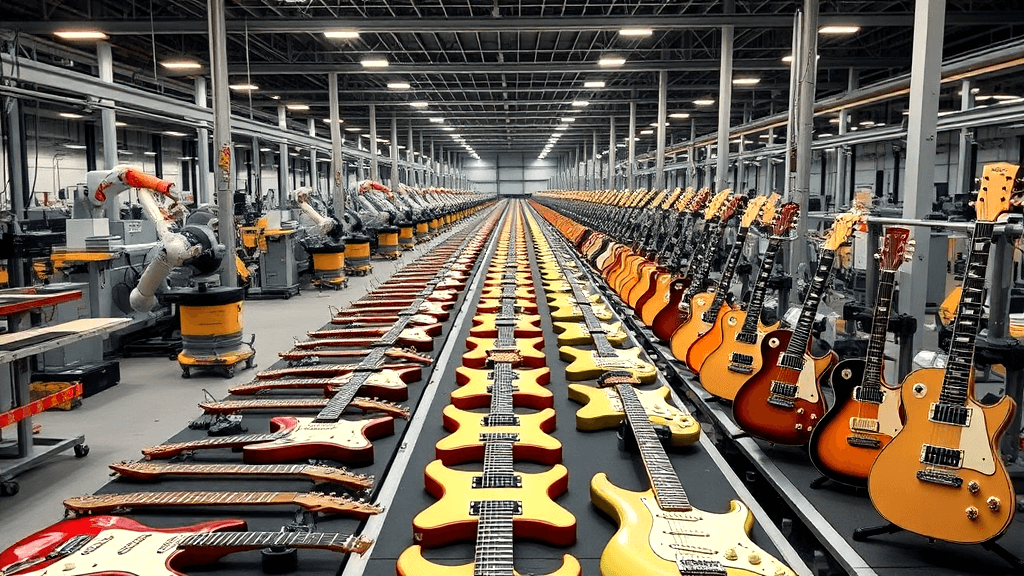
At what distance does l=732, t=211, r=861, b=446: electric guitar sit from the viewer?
357 cm

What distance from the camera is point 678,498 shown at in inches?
99.0

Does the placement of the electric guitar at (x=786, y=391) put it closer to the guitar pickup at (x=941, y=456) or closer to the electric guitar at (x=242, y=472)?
the guitar pickup at (x=941, y=456)

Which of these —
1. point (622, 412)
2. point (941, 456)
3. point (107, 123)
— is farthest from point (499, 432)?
point (107, 123)

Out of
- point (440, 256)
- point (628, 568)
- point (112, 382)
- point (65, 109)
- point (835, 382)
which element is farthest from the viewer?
point (65, 109)

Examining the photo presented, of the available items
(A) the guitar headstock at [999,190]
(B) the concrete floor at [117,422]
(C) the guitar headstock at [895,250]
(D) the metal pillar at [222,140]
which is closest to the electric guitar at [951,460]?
(A) the guitar headstock at [999,190]

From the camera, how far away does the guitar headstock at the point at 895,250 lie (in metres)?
3.43

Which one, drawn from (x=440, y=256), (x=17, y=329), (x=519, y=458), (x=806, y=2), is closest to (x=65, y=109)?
(x=440, y=256)

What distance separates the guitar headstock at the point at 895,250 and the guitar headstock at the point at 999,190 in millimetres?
366

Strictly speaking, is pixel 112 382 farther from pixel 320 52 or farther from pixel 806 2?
pixel 320 52

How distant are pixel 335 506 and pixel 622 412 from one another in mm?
1631

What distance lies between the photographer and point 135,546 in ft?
7.09

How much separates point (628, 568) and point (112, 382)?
5833mm

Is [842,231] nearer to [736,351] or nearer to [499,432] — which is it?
[736,351]

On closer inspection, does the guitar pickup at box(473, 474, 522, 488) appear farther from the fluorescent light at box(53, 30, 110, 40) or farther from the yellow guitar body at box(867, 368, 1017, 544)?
the fluorescent light at box(53, 30, 110, 40)
